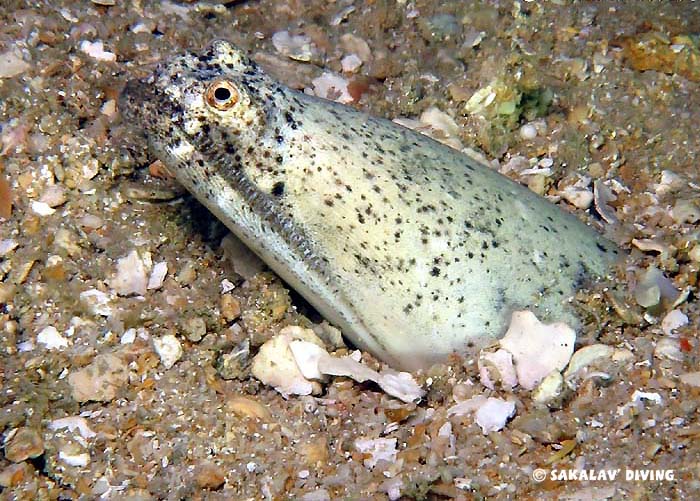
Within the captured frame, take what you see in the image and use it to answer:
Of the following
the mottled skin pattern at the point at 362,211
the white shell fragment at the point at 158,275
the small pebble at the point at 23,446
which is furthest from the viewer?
the white shell fragment at the point at 158,275

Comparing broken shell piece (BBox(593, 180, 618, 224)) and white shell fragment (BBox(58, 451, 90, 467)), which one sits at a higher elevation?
broken shell piece (BBox(593, 180, 618, 224))

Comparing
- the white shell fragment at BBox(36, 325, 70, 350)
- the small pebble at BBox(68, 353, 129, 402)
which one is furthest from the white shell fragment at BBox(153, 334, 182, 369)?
the white shell fragment at BBox(36, 325, 70, 350)

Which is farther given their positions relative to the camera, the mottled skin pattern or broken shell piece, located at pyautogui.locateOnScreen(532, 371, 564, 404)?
broken shell piece, located at pyautogui.locateOnScreen(532, 371, 564, 404)

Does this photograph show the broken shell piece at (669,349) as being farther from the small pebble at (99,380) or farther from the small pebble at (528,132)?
the small pebble at (99,380)

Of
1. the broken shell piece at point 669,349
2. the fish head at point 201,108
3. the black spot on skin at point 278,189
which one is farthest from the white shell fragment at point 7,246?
the broken shell piece at point 669,349

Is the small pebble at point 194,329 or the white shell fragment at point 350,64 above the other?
the white shell fragment at point 350,64

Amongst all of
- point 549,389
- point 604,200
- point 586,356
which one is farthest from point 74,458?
point 604,200

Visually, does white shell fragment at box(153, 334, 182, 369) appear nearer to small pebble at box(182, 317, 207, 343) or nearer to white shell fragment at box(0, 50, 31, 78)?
small pebble at box(182, 317, 207, 343)

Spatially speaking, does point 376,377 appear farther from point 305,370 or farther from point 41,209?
point 41,209
